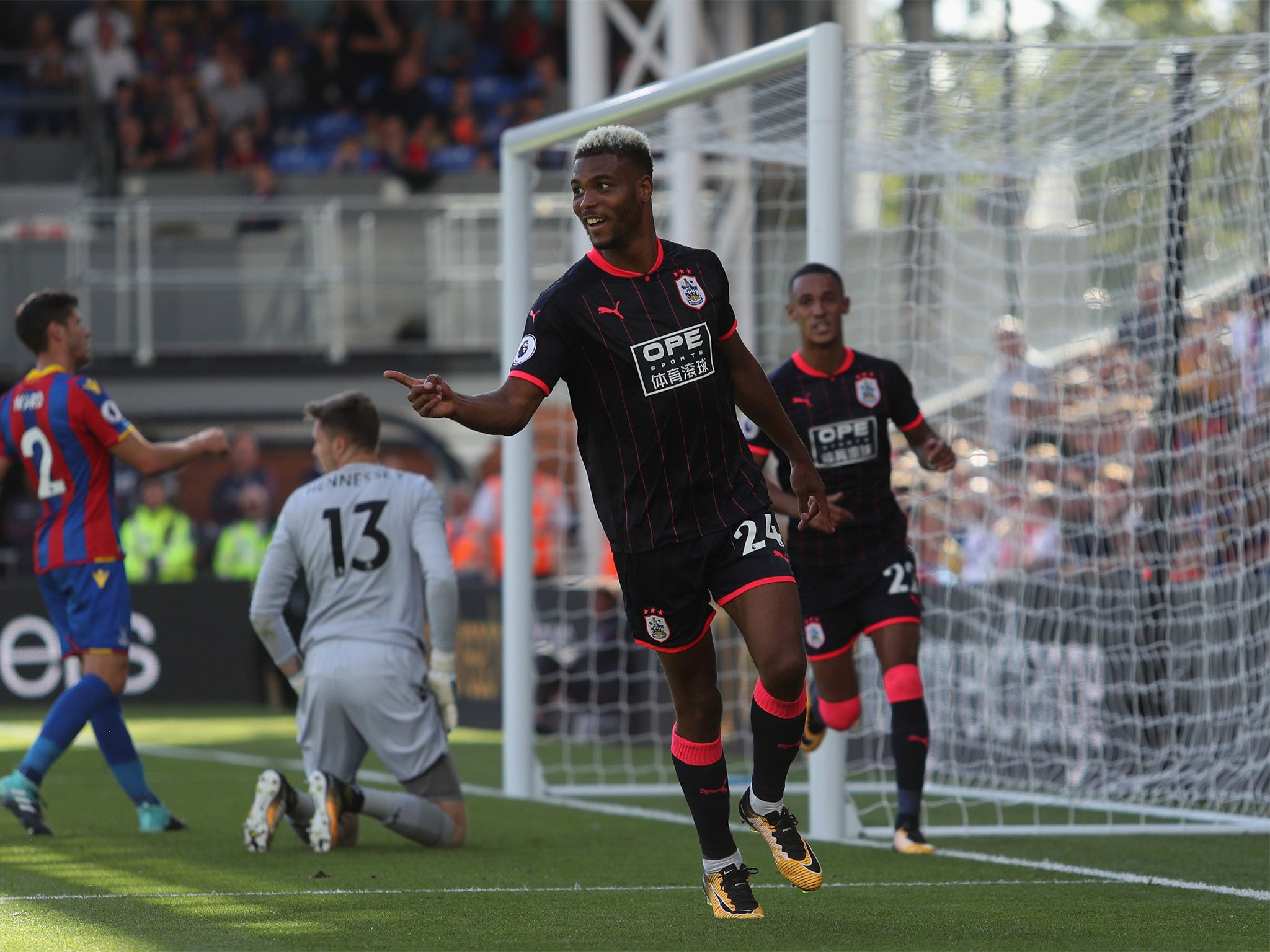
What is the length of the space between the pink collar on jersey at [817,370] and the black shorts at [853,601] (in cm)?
80

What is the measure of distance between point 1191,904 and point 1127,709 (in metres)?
4.25

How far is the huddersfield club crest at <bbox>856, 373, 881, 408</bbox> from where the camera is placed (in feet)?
22.6

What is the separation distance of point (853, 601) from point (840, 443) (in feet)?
2.19

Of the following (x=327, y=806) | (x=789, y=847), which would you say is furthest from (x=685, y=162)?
(x=789, y=847)

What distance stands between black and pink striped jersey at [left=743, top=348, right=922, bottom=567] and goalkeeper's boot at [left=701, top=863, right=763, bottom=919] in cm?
235

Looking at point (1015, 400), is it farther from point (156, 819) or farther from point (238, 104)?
point (238, 104)

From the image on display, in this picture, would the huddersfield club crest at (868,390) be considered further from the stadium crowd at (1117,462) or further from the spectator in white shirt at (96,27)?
the spectator in white shirt at (96,27)

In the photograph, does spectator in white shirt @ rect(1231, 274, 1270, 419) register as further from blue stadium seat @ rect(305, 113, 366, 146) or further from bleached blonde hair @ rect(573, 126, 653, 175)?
blue stadium seat @ rect(305, 113, 366, 146)

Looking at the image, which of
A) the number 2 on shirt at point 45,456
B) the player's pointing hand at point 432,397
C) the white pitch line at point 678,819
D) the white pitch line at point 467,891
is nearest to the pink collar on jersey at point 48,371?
the number 2 on shirt at point 45,456

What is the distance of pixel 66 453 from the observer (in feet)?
23.9

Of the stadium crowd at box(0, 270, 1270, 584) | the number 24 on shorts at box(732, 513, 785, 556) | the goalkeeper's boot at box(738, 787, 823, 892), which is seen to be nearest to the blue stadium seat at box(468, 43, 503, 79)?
the stadium crowd at box(0, 270, 1270, 584)

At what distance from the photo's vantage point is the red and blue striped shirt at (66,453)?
23.7 feet

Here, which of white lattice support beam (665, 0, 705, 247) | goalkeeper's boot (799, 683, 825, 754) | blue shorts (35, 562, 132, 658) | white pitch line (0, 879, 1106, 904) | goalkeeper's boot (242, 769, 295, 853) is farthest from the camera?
white lattice support beam (665, 0, 705, 247)

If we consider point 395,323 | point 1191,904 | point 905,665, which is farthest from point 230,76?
point 1191,904
